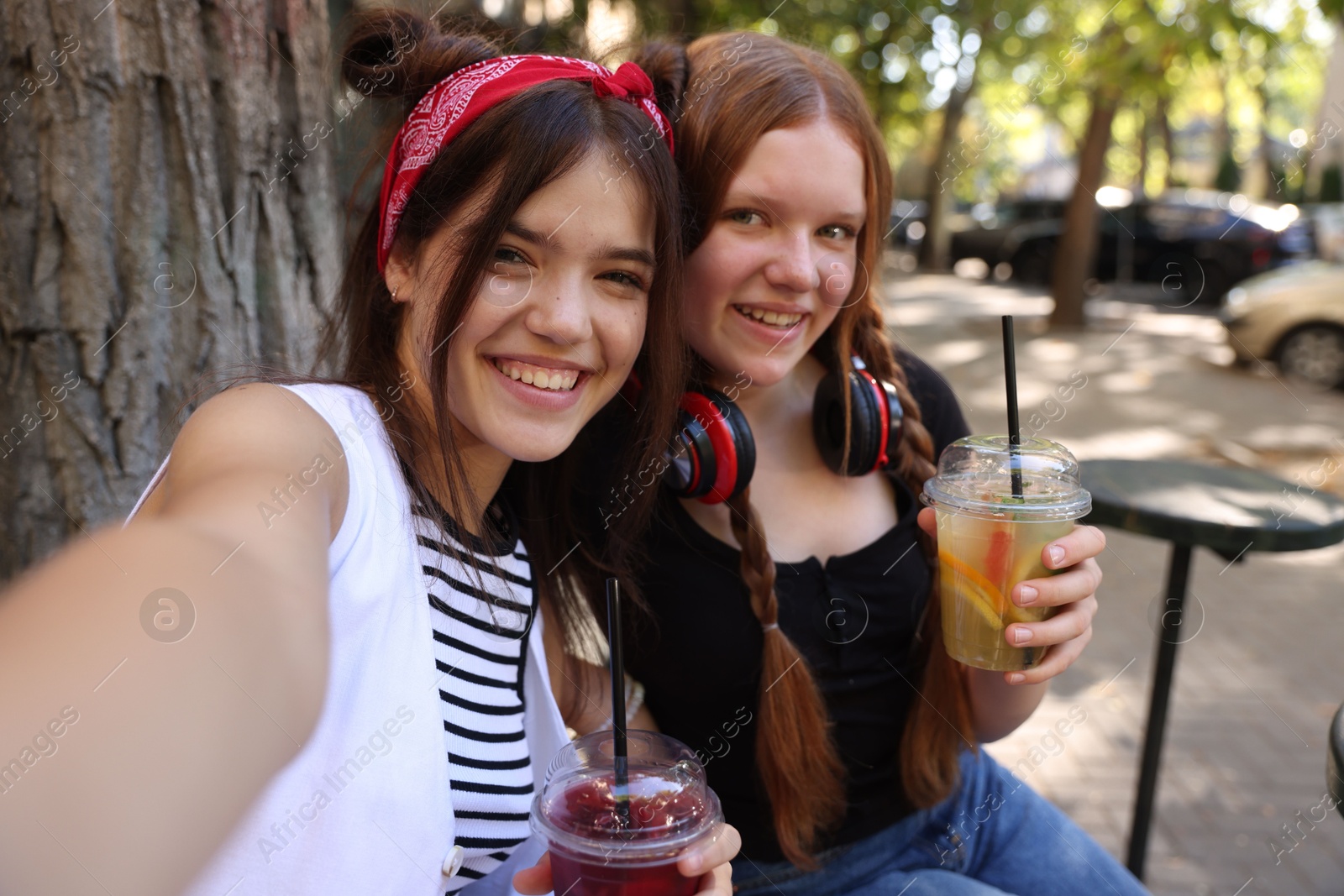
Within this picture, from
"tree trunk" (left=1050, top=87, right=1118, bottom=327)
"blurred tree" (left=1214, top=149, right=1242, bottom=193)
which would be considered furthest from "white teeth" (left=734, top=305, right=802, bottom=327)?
"blurred tree" (left=1214, top=149, right=1242, bottom=193)

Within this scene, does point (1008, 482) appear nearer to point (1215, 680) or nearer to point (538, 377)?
point (538, 377)

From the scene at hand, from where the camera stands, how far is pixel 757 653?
197cm

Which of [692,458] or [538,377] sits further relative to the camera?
[692,458]

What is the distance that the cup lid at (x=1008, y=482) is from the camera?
1669 millimetres

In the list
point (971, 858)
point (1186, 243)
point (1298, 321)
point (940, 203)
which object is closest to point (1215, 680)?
point (971, 858)

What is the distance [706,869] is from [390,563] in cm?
59

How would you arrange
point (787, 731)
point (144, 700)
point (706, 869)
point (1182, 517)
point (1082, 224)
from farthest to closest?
point (1082, 224), point (1182, 517), point (787, 731), point (706, 869), point (144, 700)

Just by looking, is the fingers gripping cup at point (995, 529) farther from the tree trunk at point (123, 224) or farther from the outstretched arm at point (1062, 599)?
the tree trunk at point (123, 224)

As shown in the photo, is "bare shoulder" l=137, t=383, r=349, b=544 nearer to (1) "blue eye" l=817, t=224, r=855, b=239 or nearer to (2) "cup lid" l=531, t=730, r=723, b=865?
A: (2) "cup lid" l=531, t=730, r=723, b=865

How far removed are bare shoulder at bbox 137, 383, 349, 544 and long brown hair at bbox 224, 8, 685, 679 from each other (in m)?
0.18

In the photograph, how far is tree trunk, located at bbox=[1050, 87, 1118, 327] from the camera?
12.4 metres

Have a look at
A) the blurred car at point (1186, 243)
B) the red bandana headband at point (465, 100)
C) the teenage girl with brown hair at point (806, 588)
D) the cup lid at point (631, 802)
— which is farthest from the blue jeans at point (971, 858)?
the blurred car at point (1186, 243)

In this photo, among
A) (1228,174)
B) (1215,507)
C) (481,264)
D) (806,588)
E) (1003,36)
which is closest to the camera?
(481,264)

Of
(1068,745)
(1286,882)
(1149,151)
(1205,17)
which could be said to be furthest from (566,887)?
(1149,151)
